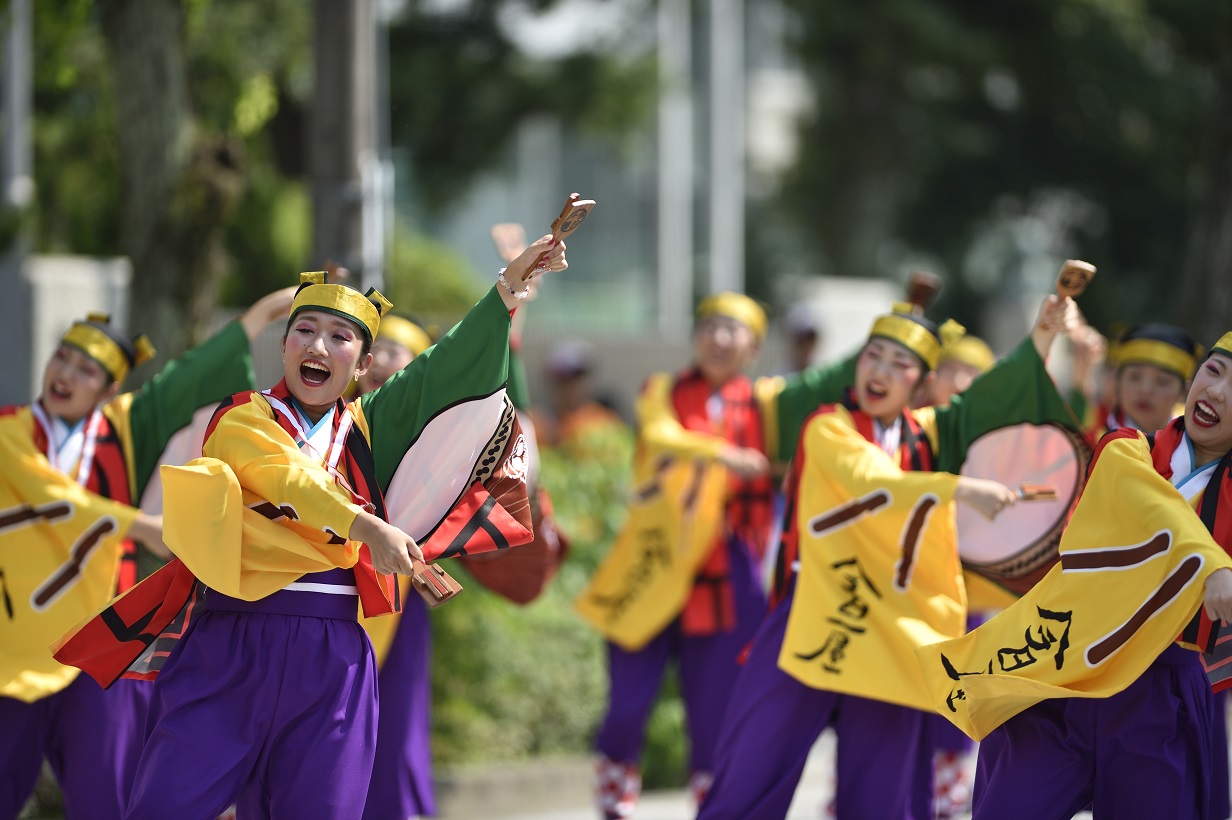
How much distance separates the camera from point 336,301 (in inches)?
167

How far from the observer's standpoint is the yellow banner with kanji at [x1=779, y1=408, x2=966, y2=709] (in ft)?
16.4

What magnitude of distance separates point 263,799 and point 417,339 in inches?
99.1

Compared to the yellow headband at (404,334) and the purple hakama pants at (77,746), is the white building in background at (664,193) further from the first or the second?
the purple hakama pants at (77,746)

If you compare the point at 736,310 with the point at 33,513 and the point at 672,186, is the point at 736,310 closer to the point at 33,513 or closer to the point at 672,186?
the point at 33,513

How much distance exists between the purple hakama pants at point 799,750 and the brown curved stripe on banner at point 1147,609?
1071 mm

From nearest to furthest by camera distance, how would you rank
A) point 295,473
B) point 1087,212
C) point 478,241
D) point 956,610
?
1. point 295,473
2. point 956,610
3. point 1087,212
4. point 478,241

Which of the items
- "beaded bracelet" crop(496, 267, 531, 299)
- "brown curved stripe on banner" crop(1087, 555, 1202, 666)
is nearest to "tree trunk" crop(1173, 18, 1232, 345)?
"brown curved stripe on banner" crop(1087, 555, 1202, 666)

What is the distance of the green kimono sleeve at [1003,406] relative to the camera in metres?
5.42

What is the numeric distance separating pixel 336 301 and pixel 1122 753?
2.45 metres

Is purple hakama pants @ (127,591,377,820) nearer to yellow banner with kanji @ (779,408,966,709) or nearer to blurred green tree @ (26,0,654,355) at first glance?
yellow banner with kanji @ (779,408,966,709)

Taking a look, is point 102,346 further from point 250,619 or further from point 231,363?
point 250,619

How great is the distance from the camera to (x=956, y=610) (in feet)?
16.8

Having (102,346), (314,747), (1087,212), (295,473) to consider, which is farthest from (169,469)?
(1087,212)

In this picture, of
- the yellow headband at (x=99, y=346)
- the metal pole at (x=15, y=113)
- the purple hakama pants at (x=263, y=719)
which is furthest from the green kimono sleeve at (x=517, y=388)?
the metal pole at (x=15, y=113)
